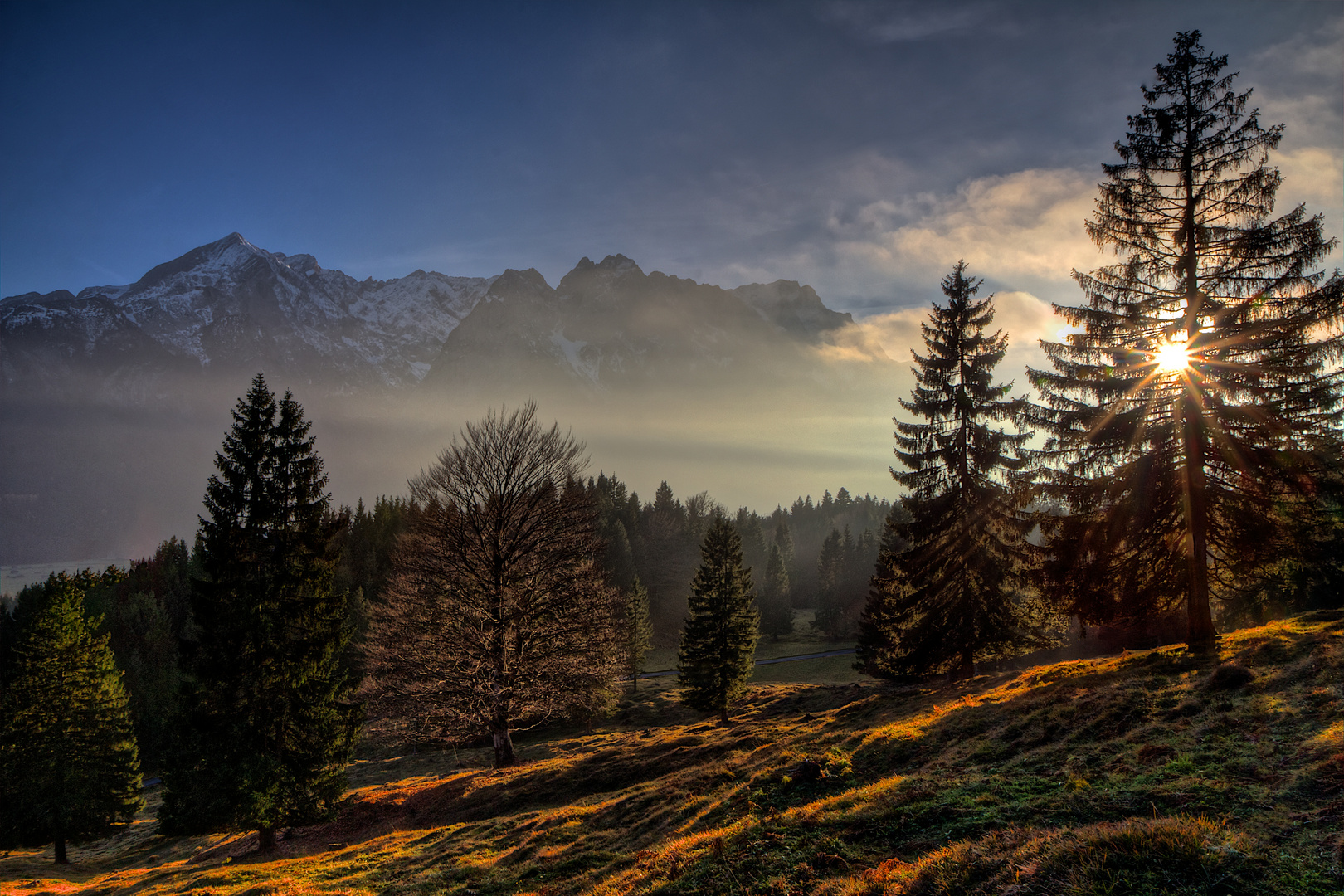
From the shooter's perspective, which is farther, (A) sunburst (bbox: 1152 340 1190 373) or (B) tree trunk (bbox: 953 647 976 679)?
(B) tree trunk (bbox: 953 647 976 679)

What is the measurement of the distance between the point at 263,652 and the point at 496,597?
7.33 meters

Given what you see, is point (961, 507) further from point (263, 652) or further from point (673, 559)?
point (673, 559)

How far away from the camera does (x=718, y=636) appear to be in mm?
35625

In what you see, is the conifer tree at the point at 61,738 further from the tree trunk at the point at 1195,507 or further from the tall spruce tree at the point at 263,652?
the tree trunk at the point at 1195,507

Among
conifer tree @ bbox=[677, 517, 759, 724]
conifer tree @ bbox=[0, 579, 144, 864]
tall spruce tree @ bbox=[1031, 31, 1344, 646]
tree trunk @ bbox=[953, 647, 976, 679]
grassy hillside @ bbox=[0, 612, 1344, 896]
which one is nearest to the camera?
grassy hillside @ bbox=[0, 612, 1344, 896]

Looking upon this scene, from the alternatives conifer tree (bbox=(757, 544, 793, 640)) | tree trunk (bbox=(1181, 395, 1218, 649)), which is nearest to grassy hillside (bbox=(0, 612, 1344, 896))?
tree trunk (bbox=(1181, 395, 1218, 649))

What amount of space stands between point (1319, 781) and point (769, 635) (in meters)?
84.9

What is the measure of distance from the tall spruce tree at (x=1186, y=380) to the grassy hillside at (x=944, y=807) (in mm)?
2598

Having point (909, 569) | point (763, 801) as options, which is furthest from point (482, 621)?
point (909, 569)

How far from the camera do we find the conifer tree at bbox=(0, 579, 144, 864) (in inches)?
1002

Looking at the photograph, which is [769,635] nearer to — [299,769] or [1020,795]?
[299,769]

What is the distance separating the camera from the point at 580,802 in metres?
16.4

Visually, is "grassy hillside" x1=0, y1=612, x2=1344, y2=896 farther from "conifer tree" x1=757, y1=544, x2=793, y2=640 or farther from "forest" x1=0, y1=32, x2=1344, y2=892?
"conifer tree" x1=757, y1=544, x2=793, y2=640

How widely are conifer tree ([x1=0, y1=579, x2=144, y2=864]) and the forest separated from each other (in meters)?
0.10
